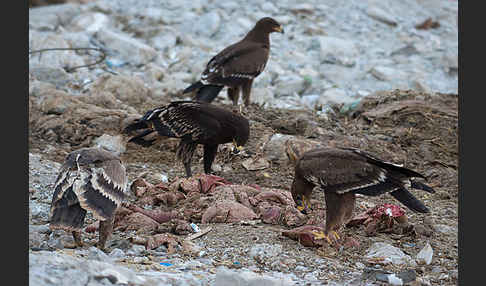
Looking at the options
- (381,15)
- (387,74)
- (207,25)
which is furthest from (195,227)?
(381,15)

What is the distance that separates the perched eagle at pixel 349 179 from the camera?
15.8ft

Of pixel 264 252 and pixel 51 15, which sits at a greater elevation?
pixel 264 252

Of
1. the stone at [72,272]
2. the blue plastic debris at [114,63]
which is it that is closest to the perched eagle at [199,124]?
the stone at [72,272]

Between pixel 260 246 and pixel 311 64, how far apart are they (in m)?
8.07

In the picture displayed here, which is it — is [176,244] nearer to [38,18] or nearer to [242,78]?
[242,78]

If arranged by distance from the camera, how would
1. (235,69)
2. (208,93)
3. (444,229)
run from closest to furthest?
(444,229), (208,93), (235,69)

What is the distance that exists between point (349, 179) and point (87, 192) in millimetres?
2004

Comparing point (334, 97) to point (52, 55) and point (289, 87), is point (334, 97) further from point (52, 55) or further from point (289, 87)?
point (52, 55)

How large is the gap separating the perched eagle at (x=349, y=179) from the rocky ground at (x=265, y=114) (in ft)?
1.04

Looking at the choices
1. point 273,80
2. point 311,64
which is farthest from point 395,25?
point 273,80

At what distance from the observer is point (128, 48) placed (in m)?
12.3

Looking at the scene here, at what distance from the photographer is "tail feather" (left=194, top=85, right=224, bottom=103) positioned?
844cm

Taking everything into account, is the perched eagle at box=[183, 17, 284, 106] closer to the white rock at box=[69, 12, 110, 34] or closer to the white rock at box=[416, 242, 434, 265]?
the white rock at box=[416, 242, 434, 265]

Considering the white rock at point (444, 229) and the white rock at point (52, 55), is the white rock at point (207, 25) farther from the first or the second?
the white rock at point (444, 229)
